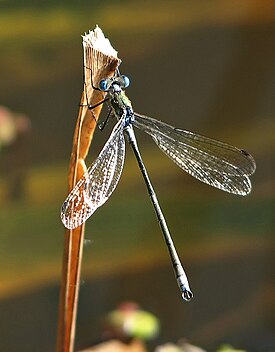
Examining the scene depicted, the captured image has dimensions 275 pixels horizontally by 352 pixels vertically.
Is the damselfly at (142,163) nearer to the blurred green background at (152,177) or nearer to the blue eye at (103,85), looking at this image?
the blue eye at (103,85)

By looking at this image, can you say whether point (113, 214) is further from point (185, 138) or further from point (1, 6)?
point (185, 138)

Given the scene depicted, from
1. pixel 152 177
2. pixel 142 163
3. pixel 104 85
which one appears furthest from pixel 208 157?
pixel 152 177

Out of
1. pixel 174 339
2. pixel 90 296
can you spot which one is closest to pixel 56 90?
pixel 90 296

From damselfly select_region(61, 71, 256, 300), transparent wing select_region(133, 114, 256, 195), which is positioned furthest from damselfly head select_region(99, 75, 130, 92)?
transparent wing select_region(133, 114, 256, 195)

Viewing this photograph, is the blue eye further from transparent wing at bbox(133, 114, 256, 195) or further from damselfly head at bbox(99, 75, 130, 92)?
transparent wing at bbox(133, 114, 256, 195)

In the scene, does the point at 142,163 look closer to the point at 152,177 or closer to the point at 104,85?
the point at 104,85
